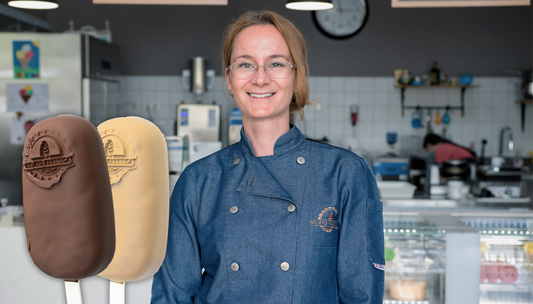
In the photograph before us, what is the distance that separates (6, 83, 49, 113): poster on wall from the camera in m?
3.83

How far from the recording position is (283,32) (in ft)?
3.10

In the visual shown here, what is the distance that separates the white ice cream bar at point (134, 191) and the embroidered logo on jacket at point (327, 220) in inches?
15.4

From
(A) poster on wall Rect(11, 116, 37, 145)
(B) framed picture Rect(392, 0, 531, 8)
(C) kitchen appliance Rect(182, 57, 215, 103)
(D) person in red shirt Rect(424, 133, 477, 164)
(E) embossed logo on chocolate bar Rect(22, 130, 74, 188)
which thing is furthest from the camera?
(C) kitchen appliance Rect(182, 57, 215, 103)

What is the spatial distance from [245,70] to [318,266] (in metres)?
0.43

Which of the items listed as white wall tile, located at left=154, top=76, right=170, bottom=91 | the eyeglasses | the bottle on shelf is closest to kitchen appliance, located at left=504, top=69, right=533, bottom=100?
the bottle on shelf

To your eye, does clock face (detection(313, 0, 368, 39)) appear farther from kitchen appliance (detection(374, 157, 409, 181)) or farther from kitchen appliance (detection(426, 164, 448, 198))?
kitchen appliance (detection(426, 164, 448, 198))

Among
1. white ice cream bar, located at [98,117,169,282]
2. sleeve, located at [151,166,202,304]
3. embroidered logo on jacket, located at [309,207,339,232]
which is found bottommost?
sleeve, located at [151,166,202,304]

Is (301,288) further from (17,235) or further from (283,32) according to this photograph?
(17,235)

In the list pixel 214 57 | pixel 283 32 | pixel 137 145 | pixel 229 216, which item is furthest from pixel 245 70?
pixel 214 57

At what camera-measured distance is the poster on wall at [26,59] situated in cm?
378

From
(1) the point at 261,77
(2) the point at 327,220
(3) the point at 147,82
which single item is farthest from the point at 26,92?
(2) the point at 327,220

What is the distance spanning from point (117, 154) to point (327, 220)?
0.49m

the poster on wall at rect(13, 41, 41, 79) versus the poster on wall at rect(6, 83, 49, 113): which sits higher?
the poster on wall at rect(13, 41, 41, 79)

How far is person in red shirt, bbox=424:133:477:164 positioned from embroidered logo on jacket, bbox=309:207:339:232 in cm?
377
